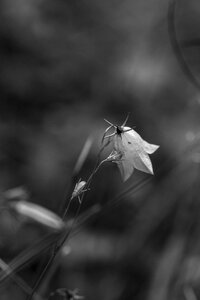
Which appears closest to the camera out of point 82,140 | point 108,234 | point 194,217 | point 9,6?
point 194,217

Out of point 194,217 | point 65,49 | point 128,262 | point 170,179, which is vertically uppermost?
point 65,49

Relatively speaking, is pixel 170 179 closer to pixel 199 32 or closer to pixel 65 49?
pixel 65 49

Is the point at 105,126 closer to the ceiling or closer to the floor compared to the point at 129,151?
closer to the ceiling

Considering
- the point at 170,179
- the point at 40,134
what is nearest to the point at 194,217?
the point at 170,179

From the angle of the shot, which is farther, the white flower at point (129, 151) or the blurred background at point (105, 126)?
the blurred background at point (105, 126)

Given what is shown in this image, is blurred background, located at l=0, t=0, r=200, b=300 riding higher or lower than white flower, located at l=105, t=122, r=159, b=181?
higher

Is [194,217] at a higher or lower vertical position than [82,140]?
lower

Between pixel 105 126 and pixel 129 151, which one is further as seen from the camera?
pixel 105 126

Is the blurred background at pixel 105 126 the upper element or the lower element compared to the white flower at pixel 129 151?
upper
